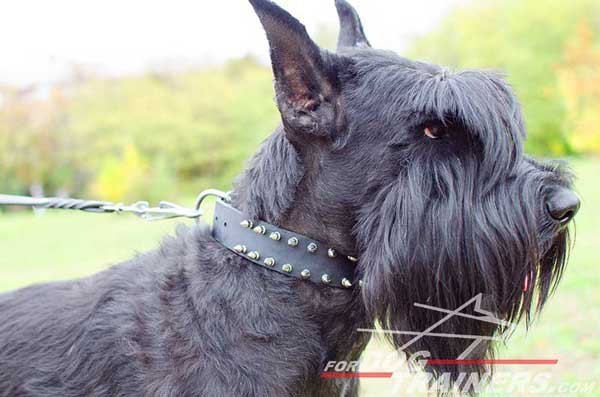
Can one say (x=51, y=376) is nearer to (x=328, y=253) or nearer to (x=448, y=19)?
(x=328, y=253)

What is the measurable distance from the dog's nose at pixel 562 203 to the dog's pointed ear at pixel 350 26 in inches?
50.8

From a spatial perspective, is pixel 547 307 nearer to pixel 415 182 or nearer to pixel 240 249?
pixel 415 182

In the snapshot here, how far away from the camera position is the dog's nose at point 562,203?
2266 mm

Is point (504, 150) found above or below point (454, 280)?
above

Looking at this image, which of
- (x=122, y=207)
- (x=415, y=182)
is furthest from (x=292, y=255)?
(x=122, y=207)

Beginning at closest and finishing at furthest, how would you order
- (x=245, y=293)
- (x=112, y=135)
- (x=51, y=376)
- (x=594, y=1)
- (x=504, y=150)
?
(x=504, y=150), (x=245, y=293), (x=51, y=376), (x=594, y=1), (x=112, y=135)

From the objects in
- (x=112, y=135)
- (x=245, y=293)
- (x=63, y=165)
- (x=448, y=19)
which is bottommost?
(x=63, y=165)

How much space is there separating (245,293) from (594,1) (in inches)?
1896

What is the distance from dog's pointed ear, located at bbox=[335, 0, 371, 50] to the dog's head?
1.80ft

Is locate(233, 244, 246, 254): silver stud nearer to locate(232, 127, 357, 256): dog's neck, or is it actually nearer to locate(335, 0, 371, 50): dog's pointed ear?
locate(232, 127, 357, 256): dog's neck

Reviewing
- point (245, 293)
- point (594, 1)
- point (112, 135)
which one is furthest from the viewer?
point (112, 135)

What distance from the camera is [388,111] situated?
8.00 ft

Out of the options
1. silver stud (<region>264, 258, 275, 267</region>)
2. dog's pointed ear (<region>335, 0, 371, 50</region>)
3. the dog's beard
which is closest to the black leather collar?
silver stud (<region>264, 258, 275, 267</region>)

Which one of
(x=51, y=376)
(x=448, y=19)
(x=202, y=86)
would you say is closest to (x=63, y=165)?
(x=202, y=86)
